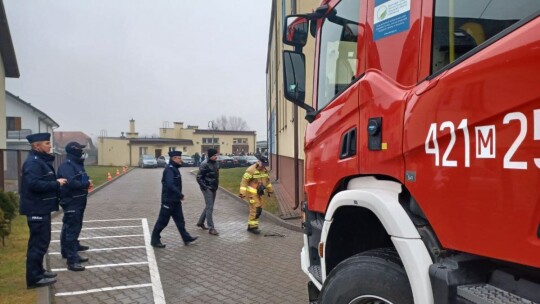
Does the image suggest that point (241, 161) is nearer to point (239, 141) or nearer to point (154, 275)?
point (239, 141)

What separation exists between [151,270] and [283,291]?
2.10 meters

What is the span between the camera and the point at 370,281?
2230mm

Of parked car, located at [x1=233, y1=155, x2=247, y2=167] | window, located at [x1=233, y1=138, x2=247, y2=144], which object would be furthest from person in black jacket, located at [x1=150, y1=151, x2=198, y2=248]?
window, located at [x1=233, y1=138, x2=247, y2=144]

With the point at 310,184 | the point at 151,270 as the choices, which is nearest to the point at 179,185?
the point at 151,270

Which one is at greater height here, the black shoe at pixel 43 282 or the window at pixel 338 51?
the window at pixel 338 51

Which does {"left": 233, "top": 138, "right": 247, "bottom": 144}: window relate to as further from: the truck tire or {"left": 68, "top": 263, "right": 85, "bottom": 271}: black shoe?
the truck tire

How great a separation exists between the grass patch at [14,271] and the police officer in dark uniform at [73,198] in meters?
0.65

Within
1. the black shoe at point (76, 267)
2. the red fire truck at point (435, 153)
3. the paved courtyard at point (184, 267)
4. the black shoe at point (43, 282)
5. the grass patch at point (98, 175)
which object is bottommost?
the grass patch at point (98, 175)

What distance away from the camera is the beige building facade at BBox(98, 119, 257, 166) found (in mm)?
57781

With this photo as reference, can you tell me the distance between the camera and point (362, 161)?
2.54m

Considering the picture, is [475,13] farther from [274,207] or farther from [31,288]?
[274,207]

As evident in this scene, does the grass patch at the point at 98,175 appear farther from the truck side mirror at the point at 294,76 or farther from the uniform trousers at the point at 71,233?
the truck side mirror at the point at 294,76

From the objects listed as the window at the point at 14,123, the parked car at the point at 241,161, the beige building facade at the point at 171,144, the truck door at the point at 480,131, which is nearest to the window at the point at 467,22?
the truck door at the point at 480,131

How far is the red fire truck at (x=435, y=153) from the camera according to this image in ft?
5.08
